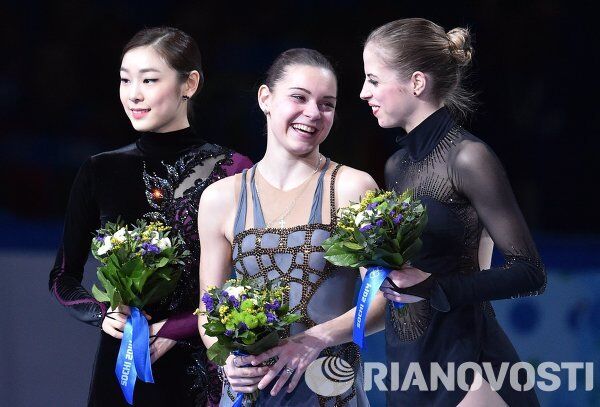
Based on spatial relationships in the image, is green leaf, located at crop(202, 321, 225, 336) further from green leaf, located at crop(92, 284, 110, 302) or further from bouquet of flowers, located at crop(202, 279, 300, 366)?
green leaf, located at crop(92, 284, 110, 302)

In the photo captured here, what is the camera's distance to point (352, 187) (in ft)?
11.5

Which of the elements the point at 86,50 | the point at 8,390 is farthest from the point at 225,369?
the point at 86,50

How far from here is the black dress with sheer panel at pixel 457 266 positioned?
3.22 metres

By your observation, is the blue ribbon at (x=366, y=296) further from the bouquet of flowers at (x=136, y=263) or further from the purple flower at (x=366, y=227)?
the bouquet of flowers at (x=136, y=263)

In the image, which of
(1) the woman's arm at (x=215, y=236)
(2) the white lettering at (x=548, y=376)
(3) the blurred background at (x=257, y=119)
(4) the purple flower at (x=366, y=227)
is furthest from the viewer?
(3) the blurred background at (x=257, y=119)

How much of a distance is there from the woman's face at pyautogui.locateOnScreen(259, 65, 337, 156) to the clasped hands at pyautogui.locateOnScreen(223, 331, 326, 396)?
1.98 ft

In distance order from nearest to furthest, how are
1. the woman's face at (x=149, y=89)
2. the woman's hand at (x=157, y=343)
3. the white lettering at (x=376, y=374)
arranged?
the woman's hand at (x=157, y=343) → the woman's face at (x=149, y=89) → the white lettering at (x=376, y=374)

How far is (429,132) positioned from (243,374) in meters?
0.92

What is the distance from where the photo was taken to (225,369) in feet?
11.4

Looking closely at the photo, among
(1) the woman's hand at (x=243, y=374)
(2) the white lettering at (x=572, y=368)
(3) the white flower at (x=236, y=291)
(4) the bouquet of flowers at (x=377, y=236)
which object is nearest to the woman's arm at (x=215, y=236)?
(1) the woman's hand at (x=243, y=374)

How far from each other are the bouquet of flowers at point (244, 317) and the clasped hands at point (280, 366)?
0.20ft

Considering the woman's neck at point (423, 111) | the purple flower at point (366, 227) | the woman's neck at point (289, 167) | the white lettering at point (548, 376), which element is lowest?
the white lettering at point (548, 376)

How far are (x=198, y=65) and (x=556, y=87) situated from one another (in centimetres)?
195

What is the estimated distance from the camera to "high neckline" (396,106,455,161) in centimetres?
341
